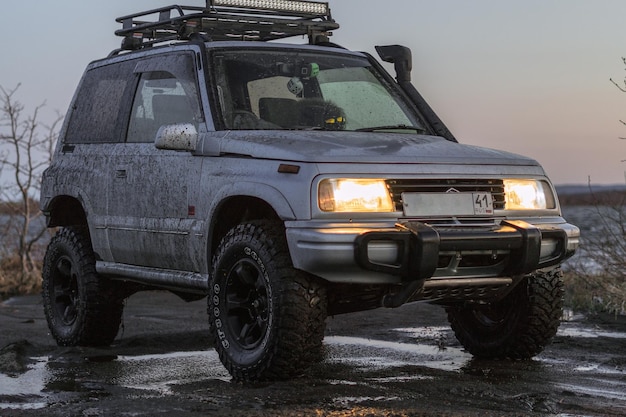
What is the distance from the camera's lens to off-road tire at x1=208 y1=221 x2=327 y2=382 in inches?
244

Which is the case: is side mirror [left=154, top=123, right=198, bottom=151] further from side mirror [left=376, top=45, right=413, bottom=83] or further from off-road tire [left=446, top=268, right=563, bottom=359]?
off-road tire [left=446, top=268, right=563, bottom=359]

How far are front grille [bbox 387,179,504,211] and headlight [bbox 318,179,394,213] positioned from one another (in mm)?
57

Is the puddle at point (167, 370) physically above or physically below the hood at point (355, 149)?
below

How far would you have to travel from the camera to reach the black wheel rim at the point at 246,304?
6.54 metres

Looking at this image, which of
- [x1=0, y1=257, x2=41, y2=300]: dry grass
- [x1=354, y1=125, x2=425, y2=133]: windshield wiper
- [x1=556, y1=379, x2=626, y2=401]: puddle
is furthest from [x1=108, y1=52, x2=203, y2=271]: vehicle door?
[x1=0, y1=257, x2=41, y2=300]: dry grass

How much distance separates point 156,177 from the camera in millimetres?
7492

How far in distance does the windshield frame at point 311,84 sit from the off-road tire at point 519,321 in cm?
124

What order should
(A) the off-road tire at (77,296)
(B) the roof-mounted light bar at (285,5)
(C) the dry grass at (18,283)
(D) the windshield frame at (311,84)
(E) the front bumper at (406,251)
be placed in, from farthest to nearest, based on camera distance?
(C) the dry grass at (18,283) → (A) the off-road tire at (77,296) → (B) the roof-mounted light bar at (285,5) → (D) the windshield frame at (311,84) → (E) the front bumper at (406,251)

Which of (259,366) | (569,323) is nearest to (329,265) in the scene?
(259,366)

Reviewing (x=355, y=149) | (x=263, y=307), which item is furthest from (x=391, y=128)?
(x=263, y=307)

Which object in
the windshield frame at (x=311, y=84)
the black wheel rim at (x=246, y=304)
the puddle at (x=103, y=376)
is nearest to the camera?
the puddle at (x=103, y=376)

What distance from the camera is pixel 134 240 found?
776 centimetres

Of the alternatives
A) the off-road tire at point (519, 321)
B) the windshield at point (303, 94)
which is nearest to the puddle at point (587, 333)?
the off-road tire at point (519, 321)

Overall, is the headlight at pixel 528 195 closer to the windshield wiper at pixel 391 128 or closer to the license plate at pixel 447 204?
the license plate at pixel 447 204
